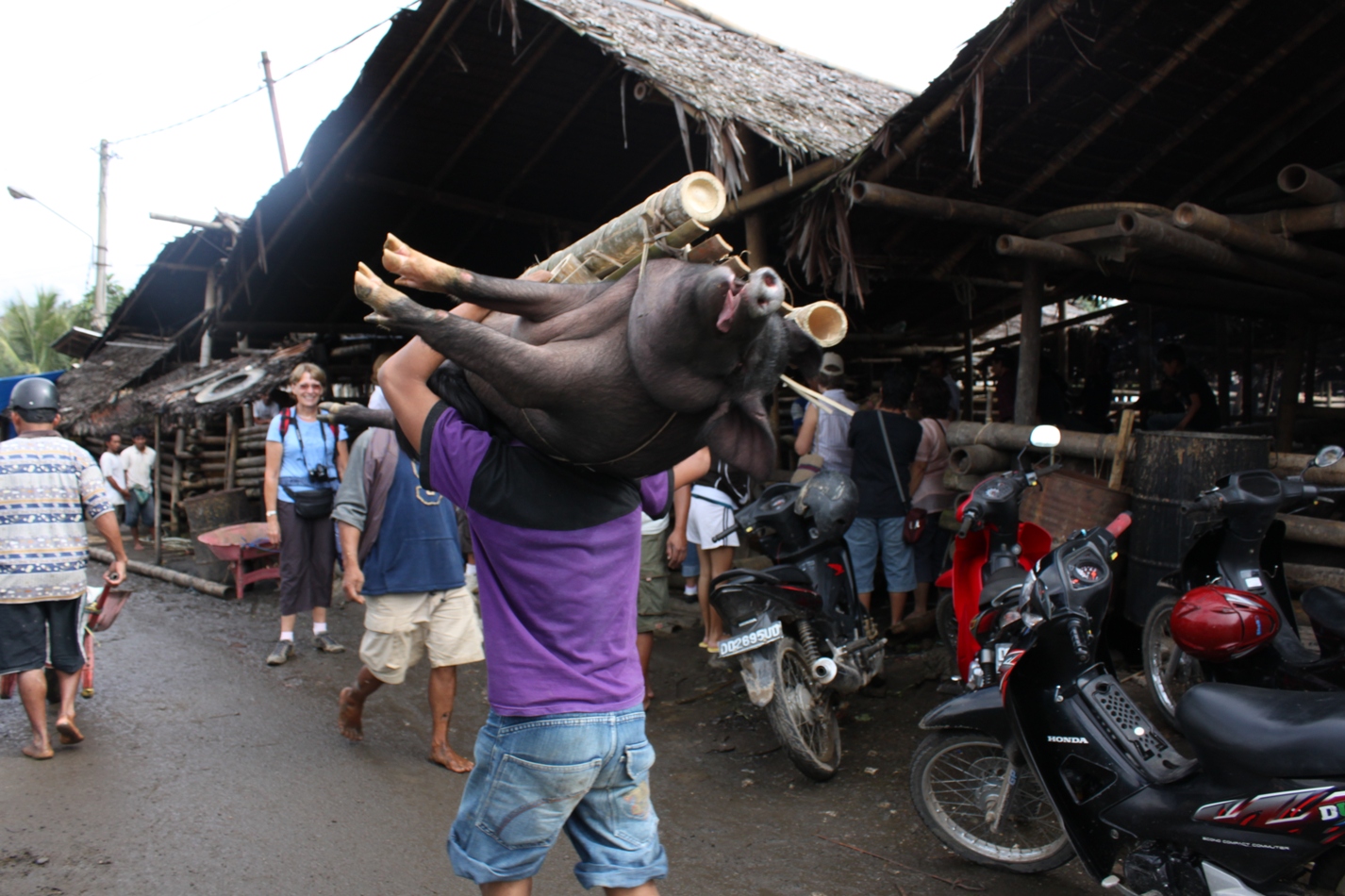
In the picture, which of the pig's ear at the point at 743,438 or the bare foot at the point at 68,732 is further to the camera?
the bare foot at the point at 68,732

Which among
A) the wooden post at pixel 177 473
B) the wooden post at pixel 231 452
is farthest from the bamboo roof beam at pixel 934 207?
the wooden post at pixel 177 473

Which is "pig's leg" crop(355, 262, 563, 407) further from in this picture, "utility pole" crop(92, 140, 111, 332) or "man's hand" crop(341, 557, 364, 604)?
"utility pole" crop(92, 140, 111, 332)

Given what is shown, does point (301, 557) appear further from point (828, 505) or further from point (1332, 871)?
point (1332, 871)

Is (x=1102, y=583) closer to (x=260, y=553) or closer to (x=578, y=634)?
(x=578, y=634)

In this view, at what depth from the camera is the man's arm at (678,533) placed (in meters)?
5.18

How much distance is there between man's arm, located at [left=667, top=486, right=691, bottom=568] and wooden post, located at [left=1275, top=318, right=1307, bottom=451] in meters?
4.71

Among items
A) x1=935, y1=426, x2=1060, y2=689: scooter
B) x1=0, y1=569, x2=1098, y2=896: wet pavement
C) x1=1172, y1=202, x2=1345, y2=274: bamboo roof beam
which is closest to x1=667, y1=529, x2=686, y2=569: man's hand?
x1=0, y1=569, x2=1098, y2=896: wet pavement

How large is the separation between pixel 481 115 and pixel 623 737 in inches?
266

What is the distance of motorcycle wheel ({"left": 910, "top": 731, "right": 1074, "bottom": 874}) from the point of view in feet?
10.4

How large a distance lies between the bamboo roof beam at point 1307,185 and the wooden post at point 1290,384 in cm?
280

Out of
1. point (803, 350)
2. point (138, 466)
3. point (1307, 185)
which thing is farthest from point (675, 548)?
point (138, 466)

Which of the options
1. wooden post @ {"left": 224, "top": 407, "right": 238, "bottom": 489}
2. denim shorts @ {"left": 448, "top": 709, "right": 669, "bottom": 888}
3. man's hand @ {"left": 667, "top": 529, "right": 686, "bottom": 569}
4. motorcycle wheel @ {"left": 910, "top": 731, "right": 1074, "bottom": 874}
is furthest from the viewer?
wooden post @ {"left": 224, "top": 407, "right": 238, "bottom": 489}

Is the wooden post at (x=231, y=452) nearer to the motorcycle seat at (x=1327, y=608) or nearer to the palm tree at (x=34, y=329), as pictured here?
the motorcycle seat at (x=1327, y=608)

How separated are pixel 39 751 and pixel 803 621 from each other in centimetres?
381
